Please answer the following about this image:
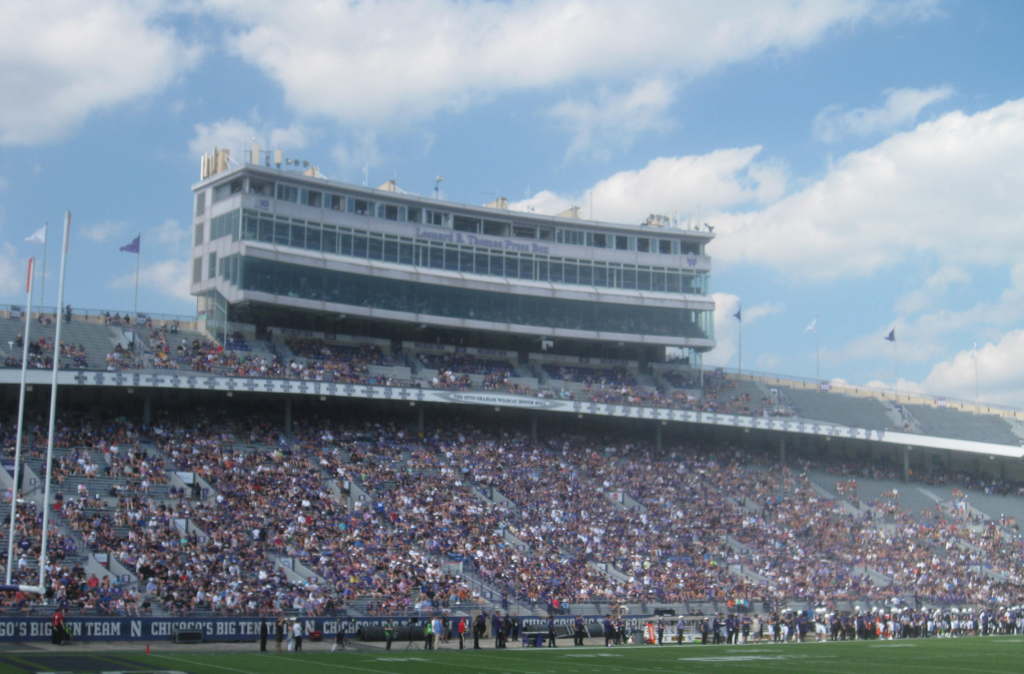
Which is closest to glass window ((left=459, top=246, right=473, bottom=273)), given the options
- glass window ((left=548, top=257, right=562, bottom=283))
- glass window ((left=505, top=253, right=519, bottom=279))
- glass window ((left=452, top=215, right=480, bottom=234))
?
glass window ((left=452, top=215, right=480, bottom=234))

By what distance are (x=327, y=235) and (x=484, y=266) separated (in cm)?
941

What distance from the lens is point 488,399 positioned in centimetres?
5528

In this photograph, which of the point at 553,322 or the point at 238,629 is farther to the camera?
the point at 553,322

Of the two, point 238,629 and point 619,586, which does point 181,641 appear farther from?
point 619,586

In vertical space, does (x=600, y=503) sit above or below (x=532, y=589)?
above

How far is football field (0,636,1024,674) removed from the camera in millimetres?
25984

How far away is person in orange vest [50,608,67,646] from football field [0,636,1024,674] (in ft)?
5.60

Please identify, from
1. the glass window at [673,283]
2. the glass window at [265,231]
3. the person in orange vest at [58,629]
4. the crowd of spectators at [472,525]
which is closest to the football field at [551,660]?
the person in orange vest at [58,629]

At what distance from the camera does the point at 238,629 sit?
36.0 metres

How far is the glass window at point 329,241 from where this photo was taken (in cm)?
5694

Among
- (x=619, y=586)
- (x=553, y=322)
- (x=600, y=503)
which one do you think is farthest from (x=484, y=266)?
(x=619, y=586)

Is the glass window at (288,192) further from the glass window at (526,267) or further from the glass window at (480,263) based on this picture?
the glass window at (526,267)

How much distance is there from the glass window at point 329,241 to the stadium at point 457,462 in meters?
0.13

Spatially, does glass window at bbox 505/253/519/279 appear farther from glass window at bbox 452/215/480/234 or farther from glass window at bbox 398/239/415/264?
glass window at bbox 398/239/415/264
